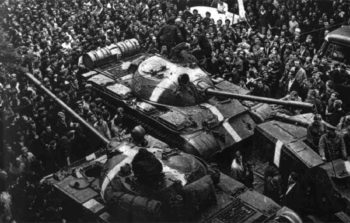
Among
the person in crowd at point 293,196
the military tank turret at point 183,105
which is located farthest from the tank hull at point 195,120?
the person in crowd at point 293,196

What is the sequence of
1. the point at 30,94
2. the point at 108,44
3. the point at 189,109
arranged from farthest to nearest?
the point at 108,44, the point at 30,94, the point at 189,109

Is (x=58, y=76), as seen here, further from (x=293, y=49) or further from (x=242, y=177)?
(x=293, y=49)

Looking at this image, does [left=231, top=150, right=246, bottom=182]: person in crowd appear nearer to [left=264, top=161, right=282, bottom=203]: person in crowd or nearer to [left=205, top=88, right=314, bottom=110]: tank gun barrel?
[left=264, top=161, right=282, bottom=203]: person in crowd

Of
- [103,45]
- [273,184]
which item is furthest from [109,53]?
[273,184]

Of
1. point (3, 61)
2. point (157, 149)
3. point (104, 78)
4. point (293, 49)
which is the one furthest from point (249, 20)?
point (157, 149)

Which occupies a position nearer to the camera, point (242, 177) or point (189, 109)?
point (242, 177)

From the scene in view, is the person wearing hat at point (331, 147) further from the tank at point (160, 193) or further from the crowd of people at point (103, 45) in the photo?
the crowd of people at point (103, 45)

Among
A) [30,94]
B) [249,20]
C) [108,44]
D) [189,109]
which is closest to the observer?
[189,109]

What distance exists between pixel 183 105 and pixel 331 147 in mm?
5030

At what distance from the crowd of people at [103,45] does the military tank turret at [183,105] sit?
71cm

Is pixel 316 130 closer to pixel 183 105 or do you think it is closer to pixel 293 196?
pixel 293 196

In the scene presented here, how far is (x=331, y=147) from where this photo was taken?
1617cm

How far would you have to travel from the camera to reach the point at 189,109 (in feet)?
60.0

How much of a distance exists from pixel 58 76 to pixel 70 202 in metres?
7.80
